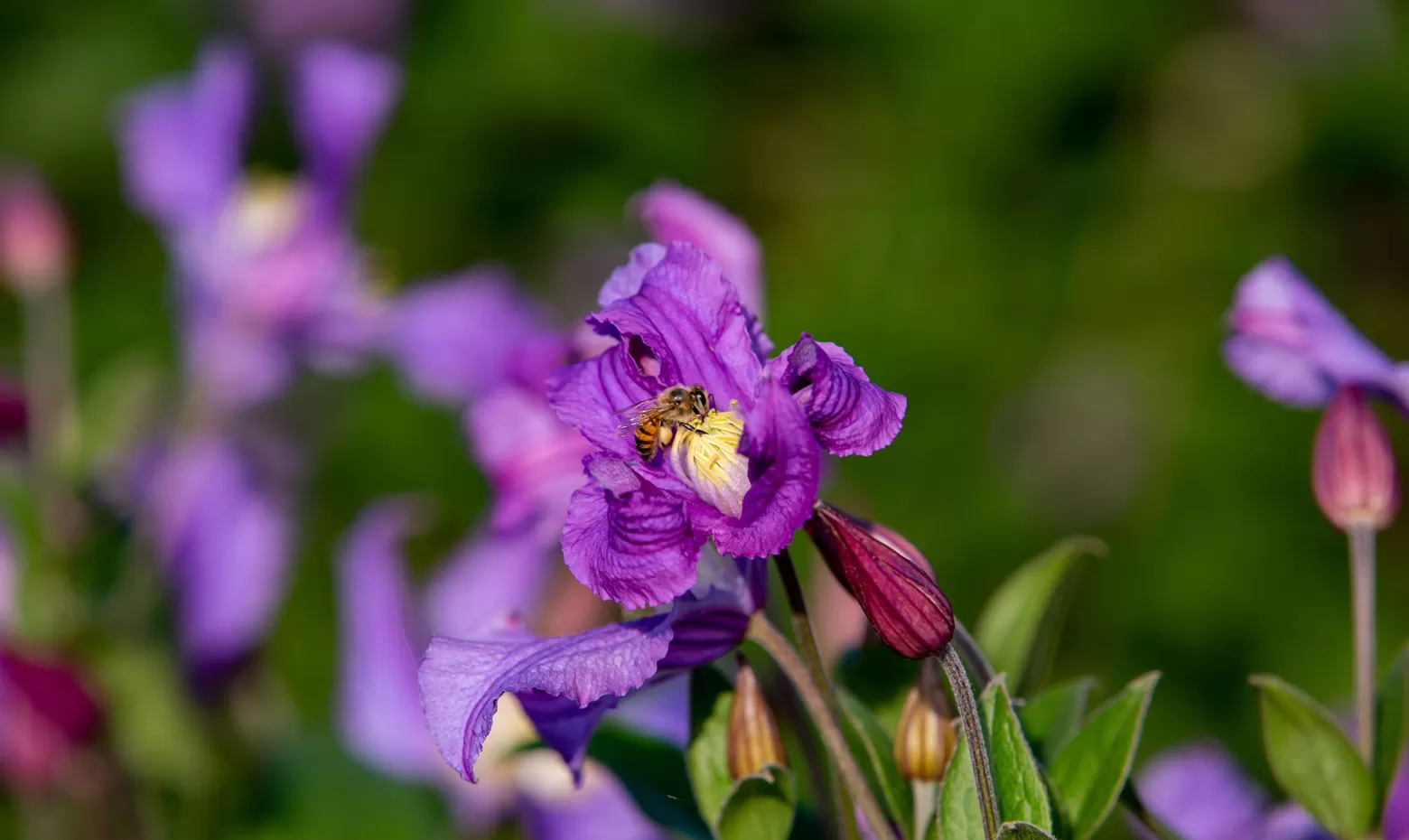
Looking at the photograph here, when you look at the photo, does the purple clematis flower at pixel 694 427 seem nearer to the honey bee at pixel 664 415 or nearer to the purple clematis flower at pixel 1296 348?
the honey bee at pixel 664 415

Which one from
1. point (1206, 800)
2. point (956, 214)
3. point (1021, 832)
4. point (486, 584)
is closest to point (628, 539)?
point (1021, 832)

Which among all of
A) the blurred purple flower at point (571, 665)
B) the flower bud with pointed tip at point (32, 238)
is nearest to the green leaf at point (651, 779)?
the blurred purple flower at point (571, 665)

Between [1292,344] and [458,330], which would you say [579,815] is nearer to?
[458,330]

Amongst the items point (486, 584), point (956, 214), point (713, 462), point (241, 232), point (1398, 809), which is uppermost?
point (713, 462)

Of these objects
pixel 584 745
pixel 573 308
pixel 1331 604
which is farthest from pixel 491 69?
pixel 584 745

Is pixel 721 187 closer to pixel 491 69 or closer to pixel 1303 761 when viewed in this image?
pixel 491 69

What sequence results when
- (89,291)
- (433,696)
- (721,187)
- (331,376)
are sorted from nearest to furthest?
(433,696), (331,376), (89,291), (721,187)

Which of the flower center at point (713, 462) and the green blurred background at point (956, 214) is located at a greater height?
the flower center at point (713, 462)
